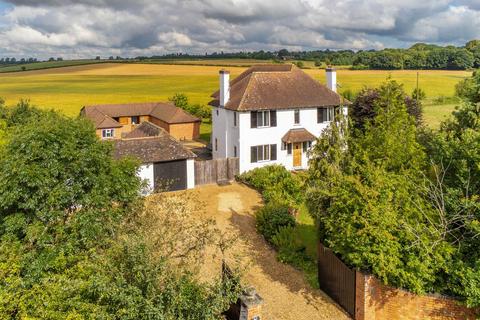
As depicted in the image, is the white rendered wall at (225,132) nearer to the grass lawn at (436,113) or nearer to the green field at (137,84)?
the grass lawn at (436,113)

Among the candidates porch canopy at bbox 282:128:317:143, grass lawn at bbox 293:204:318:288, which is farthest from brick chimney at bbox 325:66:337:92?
grass lawn at bbox 293:204:318:288

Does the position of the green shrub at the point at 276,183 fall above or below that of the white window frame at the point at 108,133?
below

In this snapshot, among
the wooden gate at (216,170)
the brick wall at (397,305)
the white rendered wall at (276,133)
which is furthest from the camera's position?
the white rendered wall at (276,133)

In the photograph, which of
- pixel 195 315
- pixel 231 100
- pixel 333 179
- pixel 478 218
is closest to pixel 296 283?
pixel 333 179

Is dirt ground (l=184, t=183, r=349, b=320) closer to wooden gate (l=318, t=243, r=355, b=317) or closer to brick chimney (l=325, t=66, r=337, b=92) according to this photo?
wooden gate (l=318, t=243, r=355, b=317)

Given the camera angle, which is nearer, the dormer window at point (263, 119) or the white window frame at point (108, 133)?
the dormer window at point (263, 119)

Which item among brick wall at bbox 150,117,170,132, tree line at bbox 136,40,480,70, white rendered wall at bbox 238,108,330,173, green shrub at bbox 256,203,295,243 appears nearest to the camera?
green shrub at bbox 256,203,295,243

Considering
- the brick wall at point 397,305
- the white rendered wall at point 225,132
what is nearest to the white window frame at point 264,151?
the white rendered wall at point 225,132
